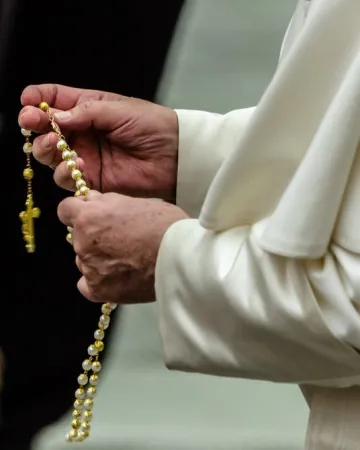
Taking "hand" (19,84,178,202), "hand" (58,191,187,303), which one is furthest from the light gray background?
"hand" (58,191,187,303)

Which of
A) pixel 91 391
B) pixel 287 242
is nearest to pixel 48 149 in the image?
pixel 91 391

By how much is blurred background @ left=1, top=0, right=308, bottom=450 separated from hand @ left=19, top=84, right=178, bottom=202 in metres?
0.53

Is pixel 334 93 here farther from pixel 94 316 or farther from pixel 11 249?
pixel 94 316

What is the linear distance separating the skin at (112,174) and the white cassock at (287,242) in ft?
0.16

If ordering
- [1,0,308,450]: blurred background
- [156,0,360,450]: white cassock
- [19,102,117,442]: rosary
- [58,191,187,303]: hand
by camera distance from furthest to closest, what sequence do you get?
[1,0,308,450]: blurred background → [19,102,117,442]: rosary → [58,191,187,303]: hand → [156,0,360,450]: white cassock

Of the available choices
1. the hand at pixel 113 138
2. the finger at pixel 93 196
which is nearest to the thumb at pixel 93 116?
the hand at pixel 113 138

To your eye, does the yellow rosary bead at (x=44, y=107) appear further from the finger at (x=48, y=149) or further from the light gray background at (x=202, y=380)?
the light gray background at (x=202, y=380)

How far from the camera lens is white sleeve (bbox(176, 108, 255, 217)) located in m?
0.94

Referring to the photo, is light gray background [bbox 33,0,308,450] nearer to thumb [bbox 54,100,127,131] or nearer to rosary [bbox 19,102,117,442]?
rosary [bbox 19,102,117,442]

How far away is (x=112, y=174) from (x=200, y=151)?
0.34 feet

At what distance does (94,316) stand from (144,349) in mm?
304

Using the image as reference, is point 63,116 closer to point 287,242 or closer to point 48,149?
point 48,149

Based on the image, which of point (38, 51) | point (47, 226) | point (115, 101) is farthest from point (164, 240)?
point (47, 226)

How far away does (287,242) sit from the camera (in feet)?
2.09
